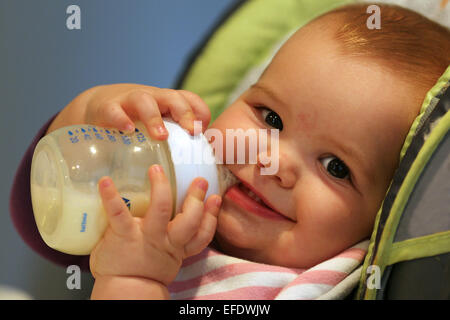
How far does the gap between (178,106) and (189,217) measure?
0.17 m

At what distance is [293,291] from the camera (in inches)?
27.9

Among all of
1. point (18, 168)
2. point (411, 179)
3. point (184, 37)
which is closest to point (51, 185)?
point (18, 168)

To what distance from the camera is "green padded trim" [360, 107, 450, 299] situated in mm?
614

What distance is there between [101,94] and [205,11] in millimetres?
433

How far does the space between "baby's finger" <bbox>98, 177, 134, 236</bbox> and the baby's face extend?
0.62 ft

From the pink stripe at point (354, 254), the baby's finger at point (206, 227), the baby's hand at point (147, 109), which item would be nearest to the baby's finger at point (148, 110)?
the baby's hand at point (147, 109)

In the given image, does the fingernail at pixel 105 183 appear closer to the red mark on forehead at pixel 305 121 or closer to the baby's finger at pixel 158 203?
the baby's finger at pixel 158 203

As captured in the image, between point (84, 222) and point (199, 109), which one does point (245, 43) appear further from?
point (84, 222)

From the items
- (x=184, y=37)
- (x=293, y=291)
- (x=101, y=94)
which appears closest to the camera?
(x=293, y=291)

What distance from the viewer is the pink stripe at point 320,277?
0.73 m

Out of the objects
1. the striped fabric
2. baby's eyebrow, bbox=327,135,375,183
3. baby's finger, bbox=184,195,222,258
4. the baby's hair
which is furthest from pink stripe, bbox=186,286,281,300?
the baby's hair

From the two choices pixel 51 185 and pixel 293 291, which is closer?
pixel 51 185

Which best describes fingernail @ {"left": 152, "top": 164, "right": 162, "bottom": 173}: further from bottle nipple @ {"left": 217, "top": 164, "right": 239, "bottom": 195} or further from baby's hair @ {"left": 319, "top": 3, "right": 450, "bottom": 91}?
baby's hair @ {"left": 319, "top": 3, "right": 450, "bottom": 91}
